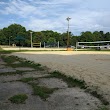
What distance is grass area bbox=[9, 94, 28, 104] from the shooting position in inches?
224

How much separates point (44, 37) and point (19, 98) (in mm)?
97044

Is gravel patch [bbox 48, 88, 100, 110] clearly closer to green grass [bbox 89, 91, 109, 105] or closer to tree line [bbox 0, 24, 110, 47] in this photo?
green grass [bbox 89, 91, 109, 105]

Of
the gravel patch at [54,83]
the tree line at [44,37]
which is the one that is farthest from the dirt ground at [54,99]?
the tree line at [44,37]

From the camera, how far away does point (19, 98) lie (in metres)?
5.93

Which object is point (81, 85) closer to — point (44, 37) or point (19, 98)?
point (19, 98)

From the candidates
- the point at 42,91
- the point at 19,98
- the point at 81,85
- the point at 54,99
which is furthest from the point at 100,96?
the point at 19,98

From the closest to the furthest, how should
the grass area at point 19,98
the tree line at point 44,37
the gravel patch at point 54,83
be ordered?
the grass area at point 19,98 → the gravel patch at point 54,83 → the tree line at point 44,37

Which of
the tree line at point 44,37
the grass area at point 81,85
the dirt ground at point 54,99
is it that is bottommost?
the dirt ground at point 54,99

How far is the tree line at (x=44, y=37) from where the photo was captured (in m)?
99.6

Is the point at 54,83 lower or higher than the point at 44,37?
lower

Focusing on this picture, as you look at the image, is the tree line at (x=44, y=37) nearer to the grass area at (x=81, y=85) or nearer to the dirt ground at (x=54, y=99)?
A: the grass area at (x=81, y=85)

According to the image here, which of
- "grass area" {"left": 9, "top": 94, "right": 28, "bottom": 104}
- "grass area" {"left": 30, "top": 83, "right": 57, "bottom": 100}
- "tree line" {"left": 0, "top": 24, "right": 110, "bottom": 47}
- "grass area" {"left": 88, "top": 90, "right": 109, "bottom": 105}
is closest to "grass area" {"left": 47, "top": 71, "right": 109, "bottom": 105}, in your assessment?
"grass area" {"left": 88, "top": 90, "right": 109, "bottom": 105}

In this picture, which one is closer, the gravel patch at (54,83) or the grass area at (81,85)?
the grass area at (81,85)

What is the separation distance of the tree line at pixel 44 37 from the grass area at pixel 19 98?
8627 centimetres
